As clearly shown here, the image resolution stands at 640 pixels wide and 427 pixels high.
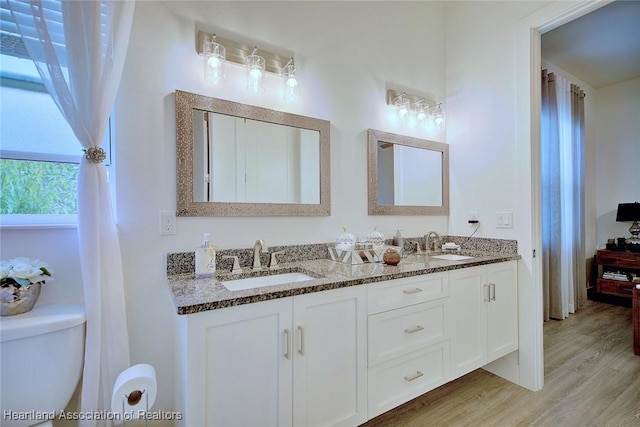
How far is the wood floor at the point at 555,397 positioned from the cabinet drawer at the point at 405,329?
0.48m

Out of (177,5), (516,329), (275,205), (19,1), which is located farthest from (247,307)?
(516,329)

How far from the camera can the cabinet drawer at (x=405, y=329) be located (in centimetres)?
147

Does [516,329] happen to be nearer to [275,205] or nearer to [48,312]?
[275,205]

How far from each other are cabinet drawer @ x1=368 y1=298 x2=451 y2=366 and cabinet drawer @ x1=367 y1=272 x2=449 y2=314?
0.11 ft

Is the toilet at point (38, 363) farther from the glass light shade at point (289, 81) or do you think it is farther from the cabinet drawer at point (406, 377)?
the glass light shade at point (289, 81)

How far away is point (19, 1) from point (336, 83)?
1.59m

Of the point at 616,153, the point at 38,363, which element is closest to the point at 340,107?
the point at 38,363

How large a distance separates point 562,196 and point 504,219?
6.26ft

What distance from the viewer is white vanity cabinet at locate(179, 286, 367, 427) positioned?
3.47 ft

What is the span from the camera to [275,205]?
180cm

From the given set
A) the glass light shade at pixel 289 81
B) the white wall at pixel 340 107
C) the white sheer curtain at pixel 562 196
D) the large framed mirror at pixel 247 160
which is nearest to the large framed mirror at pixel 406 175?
the white wall at pixel 340 107

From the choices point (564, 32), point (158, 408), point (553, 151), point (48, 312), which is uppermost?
point (564, 32)

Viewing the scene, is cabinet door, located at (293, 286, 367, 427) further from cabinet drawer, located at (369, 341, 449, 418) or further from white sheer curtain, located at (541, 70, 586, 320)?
white sheer curtain, located at (541, 70, 586, 320)

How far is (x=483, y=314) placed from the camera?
1942mm
